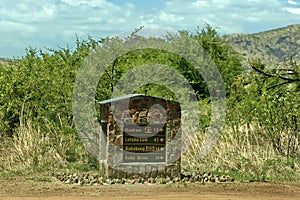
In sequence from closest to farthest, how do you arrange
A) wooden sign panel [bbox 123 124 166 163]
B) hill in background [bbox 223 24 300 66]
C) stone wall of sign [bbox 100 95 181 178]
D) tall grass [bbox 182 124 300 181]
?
stone wall of sign [bbox 100 95 181 178], wooden sign panel [bbox 123 124 166 163], tall grass [bbox 182 124 300 181], hill in background [bbox 223 24 300 66]

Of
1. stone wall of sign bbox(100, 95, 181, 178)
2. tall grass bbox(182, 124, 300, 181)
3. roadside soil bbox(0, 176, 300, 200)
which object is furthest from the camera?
tall grass bbox(182, 124, 300, 181)

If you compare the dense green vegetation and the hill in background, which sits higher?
the hill in background

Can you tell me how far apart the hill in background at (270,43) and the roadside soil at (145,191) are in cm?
6281

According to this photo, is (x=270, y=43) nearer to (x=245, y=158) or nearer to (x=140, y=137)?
(x=245, y=158)

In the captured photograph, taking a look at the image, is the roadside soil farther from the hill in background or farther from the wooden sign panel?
the hill in background

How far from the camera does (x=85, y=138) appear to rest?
16672 millimetres

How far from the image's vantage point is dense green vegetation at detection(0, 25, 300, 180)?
15688mm

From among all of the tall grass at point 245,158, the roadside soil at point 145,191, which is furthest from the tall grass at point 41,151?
the tall grass at point 245,158

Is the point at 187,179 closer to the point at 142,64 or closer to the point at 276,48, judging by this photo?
the point at 142,64

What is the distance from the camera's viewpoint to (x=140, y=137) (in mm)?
14125

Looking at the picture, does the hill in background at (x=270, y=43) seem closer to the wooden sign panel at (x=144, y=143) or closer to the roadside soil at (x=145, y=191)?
the wooden sign panel at (x=144, y=143)

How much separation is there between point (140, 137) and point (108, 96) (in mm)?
2900

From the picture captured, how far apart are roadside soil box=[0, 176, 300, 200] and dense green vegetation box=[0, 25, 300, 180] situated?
186 centimetres

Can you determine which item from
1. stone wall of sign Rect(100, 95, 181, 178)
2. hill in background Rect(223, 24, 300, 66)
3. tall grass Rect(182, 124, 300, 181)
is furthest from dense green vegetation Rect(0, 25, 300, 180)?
hill in background Rect(223, 24, 300, 66)
